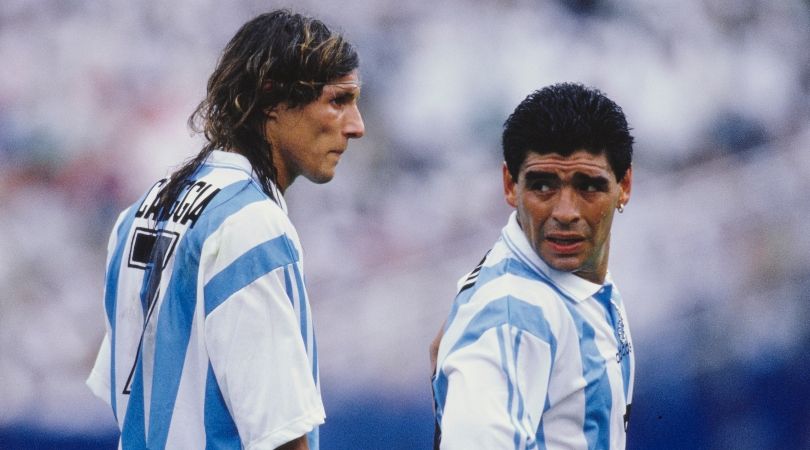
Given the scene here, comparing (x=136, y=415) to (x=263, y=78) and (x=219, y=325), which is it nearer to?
Answer: (x=219, y=325)

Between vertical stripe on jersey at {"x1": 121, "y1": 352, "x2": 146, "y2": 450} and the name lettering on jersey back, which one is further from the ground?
the name lettering on jersey back

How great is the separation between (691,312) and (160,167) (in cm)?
203

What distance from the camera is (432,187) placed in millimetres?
4719

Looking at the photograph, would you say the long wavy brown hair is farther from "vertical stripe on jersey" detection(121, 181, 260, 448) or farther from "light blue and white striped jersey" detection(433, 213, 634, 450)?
"light blue and white striped jersey" detection(433, 213, 634, 450)

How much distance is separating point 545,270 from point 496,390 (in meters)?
0.36

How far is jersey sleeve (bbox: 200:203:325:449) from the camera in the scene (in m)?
2.47

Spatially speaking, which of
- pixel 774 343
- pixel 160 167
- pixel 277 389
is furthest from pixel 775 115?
pixel 277 389

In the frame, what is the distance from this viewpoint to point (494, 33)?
4789mm

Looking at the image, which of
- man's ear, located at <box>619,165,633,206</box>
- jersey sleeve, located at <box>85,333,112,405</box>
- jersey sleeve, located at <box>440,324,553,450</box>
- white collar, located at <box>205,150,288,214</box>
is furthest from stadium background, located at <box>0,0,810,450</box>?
jersey sleeve, located at <box>440,324,553,450</box>

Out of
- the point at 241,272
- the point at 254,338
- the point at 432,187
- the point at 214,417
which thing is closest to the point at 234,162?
the point at 241,272

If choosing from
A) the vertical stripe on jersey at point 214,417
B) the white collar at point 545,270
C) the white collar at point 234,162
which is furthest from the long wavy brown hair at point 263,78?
the white collar at point 545,270

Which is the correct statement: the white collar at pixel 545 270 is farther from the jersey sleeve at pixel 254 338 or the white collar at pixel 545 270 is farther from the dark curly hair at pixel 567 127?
the jersey sleeve at pixel 254 338

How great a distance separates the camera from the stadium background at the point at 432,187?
4.54 meters

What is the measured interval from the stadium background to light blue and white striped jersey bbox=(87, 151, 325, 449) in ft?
6.58
